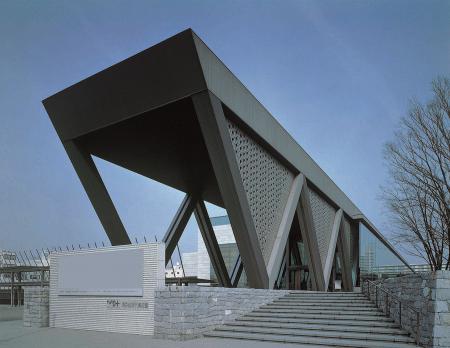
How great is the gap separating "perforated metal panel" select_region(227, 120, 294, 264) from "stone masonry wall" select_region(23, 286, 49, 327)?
7.09 m

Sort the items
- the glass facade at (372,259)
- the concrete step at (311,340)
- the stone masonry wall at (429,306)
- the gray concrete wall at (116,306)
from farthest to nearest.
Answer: the glass facade at (372,259) → the gray concrete wall at (116,306) → the concrete step at (311,340) → the stone masonry wall at (429,306)

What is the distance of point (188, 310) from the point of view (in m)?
10.6

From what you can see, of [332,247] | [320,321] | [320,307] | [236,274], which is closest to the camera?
[320,321]

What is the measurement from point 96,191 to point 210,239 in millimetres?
10149

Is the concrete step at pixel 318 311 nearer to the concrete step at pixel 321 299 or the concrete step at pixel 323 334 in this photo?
the concrete step at pixel 321 299

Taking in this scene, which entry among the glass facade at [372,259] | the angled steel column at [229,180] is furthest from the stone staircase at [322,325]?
the glass facade at [372,259]

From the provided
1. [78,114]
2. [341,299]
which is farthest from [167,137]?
[341,299]

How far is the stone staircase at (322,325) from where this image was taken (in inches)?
393

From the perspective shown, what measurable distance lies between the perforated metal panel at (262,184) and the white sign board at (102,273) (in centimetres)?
496

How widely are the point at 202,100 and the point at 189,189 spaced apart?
11.6 metres

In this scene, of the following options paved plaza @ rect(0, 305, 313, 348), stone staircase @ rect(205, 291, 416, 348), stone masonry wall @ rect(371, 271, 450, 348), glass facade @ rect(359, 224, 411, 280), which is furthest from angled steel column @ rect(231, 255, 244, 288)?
stone masonry wall @ rect(371, 271, 450, 348)

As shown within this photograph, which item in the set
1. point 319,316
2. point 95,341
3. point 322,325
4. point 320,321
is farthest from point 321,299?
point 95,341

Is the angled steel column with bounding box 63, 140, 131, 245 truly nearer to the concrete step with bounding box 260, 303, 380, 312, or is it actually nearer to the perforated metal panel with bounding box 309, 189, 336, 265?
the concrete step with bounding box 260, 303, 380, 312

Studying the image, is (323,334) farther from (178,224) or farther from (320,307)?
(178,224)
